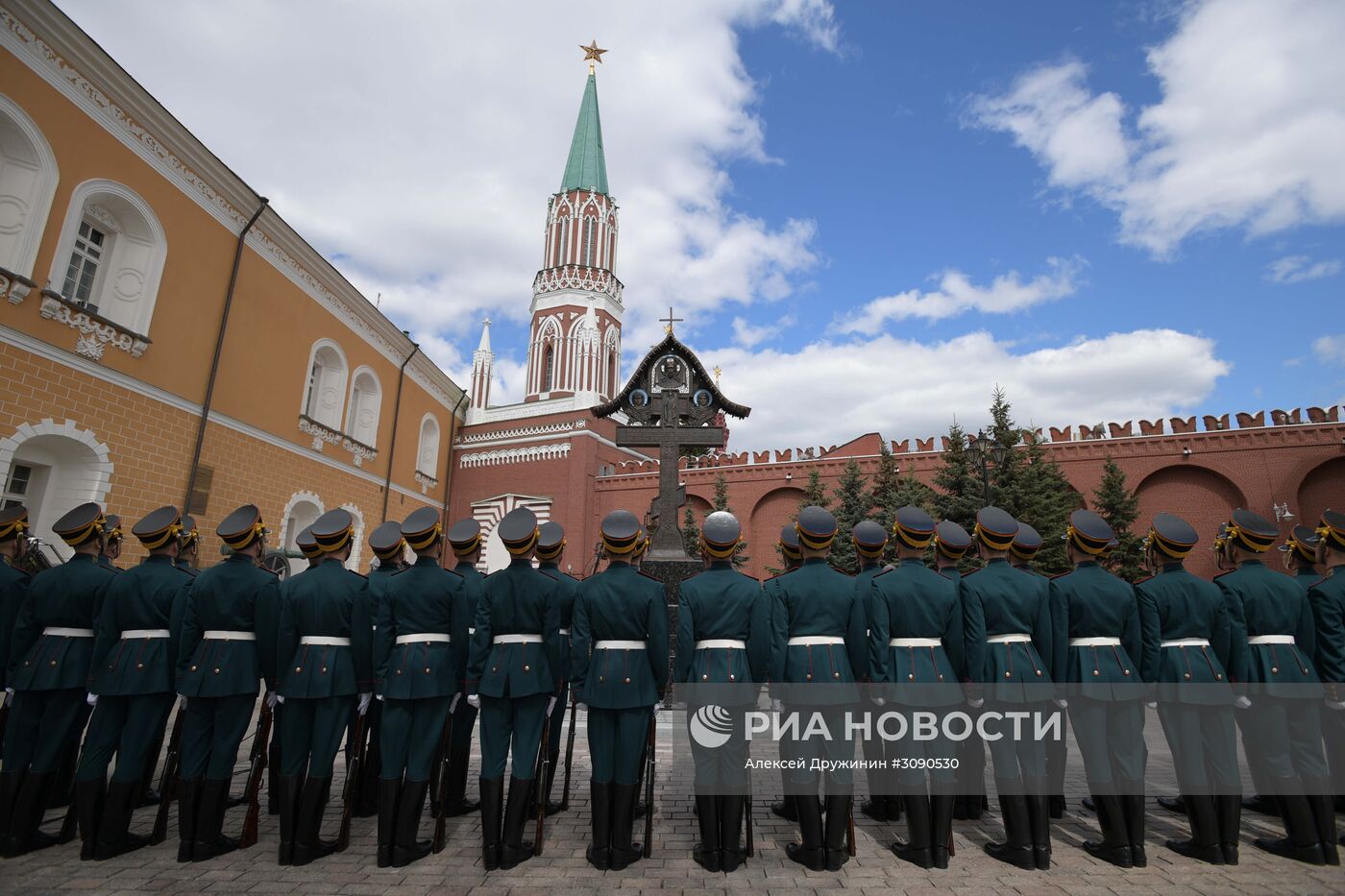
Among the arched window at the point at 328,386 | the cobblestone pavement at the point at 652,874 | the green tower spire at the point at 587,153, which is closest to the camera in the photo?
the cobblestone pavement at the point at 652,874

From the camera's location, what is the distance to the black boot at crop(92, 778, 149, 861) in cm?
409

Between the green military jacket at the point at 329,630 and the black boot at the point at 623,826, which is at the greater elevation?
the green military jacket at the point at 329,630

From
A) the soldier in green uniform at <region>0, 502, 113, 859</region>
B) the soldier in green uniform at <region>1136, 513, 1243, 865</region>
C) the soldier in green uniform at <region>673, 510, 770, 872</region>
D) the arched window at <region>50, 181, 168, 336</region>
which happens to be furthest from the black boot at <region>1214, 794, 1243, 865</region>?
the arched window at <region>50, 181, 168, 336</region>

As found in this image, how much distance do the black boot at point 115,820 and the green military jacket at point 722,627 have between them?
365 cm

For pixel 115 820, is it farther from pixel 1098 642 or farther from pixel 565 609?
pixel 1098 642

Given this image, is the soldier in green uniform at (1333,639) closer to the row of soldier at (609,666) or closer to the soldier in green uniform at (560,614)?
the row of soldier at (609,666)

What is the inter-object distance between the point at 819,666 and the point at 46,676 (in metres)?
5.23

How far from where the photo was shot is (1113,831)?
13.5 ft

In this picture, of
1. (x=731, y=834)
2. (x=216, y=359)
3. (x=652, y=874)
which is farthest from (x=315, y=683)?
(x=216, y=359)

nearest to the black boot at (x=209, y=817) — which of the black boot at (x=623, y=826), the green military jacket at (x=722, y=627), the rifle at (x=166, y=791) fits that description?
the rifle at (x=166, y=791)

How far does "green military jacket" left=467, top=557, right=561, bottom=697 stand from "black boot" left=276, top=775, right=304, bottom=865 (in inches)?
47.9

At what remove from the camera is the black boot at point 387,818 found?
402 cm

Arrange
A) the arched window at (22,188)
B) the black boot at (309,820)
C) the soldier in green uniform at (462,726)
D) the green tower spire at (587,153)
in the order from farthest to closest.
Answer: the green tower spire at (587,153) → the arched window at (22,188) → the soldier in green uniform at (462,726) → the black boot at (309,820)

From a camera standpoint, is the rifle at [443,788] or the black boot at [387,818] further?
the rifle at [443,788]
